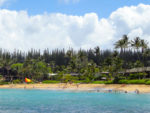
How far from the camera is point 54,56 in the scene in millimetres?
184625

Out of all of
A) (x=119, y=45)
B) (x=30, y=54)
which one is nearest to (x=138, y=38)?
(x=119, y=45)

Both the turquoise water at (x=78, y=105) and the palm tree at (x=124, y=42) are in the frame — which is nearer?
the turquoise water at (x=78, y=105)

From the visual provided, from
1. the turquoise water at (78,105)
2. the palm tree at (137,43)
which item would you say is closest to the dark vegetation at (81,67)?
the palm tree at (137,43)

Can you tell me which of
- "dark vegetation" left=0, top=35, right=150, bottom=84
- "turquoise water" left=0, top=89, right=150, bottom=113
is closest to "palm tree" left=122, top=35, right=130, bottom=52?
"dark vegetation" left=0, top=35, right=150, bottom=84

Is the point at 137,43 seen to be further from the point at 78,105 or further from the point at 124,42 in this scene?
the point at 78,105

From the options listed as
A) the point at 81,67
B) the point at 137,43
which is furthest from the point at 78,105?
the point at 81,67

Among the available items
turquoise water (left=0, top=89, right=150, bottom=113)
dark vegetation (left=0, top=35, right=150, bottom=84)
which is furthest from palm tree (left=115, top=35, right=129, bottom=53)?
turquoise water (left=0, top=89, right=150, bottom=113)

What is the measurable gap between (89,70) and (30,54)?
89.5m

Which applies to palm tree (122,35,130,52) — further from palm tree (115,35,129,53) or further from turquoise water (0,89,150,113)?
turquoise water (0,89,150,113)

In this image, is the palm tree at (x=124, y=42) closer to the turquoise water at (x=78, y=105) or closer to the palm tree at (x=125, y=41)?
the palm tree at (x=125, y=41)

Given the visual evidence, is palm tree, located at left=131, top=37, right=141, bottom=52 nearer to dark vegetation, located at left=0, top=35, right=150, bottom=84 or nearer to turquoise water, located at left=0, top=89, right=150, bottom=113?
dark vegetation, located at left=0, top=35, right=150, bottom=84

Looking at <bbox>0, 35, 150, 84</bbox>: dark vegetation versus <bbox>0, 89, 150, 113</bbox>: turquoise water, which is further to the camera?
<bbox>0, 35, 150, 84</bbox>: dark vegetation

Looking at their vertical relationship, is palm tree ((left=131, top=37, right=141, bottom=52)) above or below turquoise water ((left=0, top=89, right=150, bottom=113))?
above

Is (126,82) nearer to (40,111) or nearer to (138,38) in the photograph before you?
(138,38)
